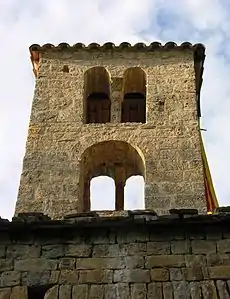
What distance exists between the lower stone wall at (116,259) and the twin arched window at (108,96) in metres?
4.90

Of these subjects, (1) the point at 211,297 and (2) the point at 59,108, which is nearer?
(1) the point at 211,297

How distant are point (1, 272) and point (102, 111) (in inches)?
234

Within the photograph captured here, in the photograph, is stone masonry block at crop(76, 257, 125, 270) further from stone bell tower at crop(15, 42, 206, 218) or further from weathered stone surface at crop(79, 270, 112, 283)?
stone bell tower at crop(15, 42, 206, 218)

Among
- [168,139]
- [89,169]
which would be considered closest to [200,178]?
[168,139]

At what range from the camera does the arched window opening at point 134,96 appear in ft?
40.7

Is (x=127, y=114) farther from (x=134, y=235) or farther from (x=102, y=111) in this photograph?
(x=134, y=235)

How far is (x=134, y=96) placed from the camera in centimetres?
1280

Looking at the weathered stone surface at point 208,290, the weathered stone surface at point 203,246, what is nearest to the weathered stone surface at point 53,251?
the weathered stone surface at point 203,246

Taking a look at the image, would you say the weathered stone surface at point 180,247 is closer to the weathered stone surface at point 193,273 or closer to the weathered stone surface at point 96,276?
→ the weathered stone surface at point 193,273

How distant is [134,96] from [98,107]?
2.30ft

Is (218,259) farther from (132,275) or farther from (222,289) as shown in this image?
(132,275)

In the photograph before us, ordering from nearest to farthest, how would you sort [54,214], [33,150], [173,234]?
[173,234] → [54,214] → [33,150]

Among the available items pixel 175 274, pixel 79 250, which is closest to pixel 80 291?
pixel 79 250

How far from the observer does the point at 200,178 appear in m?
10.2
